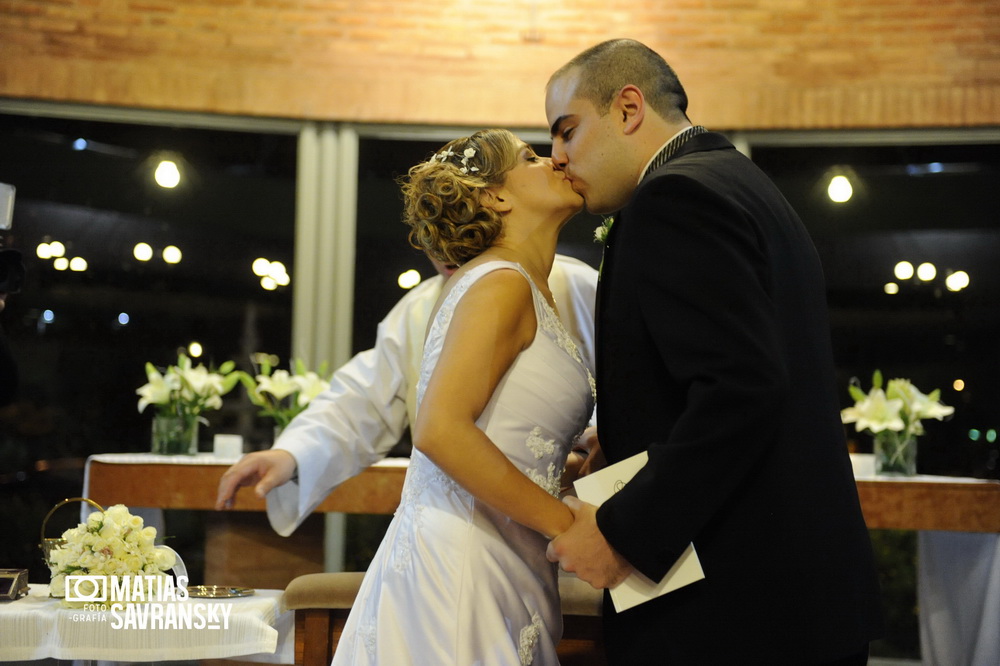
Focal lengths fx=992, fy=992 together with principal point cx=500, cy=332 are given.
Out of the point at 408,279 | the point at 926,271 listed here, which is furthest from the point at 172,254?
the point at 926,271

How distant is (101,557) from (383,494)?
1.55 m

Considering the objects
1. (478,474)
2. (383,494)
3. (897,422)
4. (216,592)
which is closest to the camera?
(478,474)

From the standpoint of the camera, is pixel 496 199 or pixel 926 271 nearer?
pixel 496 199

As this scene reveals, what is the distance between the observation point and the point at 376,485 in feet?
13.6

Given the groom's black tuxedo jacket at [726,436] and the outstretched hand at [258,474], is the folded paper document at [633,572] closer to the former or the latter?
the groom's black tuxedo jacket at [726,436]

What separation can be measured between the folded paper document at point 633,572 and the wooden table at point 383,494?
8.26 ft

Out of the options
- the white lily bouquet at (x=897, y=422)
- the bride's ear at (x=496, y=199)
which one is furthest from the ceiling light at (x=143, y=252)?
the bride's ear at (x=496, y=199)

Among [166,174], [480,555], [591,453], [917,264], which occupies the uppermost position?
[166,174]

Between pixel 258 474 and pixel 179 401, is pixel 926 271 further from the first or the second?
pixel 258 474

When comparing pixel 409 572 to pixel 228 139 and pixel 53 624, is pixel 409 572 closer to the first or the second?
pixel 53 624

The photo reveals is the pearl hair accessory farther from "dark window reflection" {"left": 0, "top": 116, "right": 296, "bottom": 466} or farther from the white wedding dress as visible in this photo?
"dark window reflection" {"left": 0, "top": 116, "right": 296, "bottom": 466}

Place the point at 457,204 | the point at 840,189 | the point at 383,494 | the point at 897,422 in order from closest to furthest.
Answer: the point at 457,204
the point at 383,494
the point at 897,422
the point at 840,189

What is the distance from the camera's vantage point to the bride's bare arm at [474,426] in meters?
1.78

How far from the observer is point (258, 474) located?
2.90 meters
